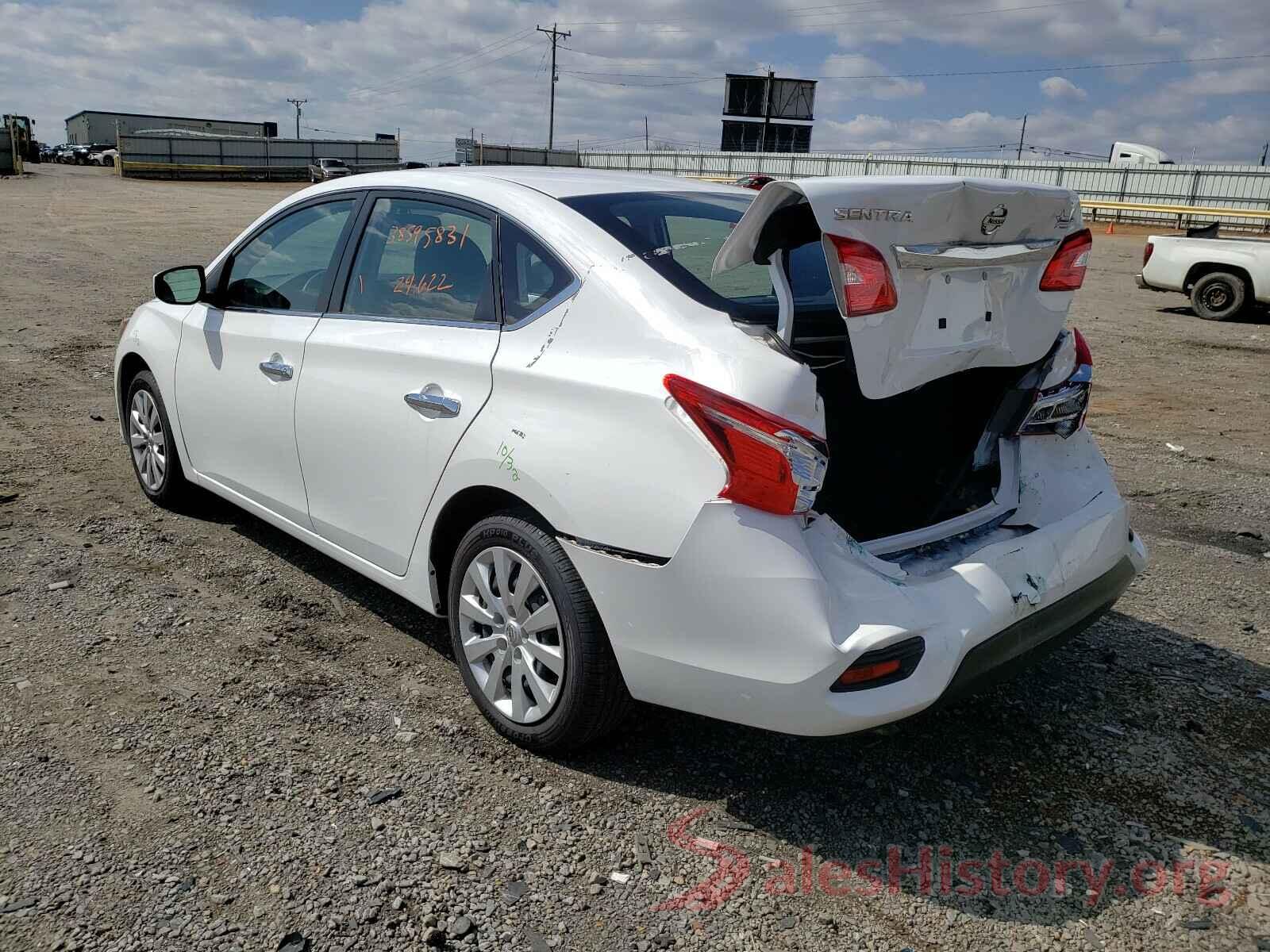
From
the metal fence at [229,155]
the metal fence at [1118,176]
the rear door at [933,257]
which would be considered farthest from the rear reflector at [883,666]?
the metal fence at [229,155]

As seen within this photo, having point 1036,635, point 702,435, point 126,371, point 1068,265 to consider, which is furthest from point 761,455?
point 126,371

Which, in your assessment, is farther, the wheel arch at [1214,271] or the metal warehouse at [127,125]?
the metal warehouse at [127,125]

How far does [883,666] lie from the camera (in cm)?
248

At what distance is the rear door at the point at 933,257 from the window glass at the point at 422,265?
0.86m

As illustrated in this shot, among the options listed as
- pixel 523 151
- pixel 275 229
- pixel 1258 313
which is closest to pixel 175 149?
Answer: pixel 523 151

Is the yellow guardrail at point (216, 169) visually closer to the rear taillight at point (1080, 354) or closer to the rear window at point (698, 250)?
the rear window at point (698, 250)

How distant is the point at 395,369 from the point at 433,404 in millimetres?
274

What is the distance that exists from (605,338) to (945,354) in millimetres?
927

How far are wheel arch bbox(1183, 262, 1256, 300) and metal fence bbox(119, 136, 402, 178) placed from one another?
4244cm

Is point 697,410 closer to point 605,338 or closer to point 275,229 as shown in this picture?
point 605,338

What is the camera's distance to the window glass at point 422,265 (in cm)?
324

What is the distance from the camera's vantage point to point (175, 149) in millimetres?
51625

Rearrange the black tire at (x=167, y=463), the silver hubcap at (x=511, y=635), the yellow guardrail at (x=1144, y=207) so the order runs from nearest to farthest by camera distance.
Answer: the silver hubcap at (x=511, y=635) → the black tire at (x=167, y=463) → the yellow guardrail at (x=1144, y=207)

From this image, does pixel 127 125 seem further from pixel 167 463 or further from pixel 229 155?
pixel 167 463
